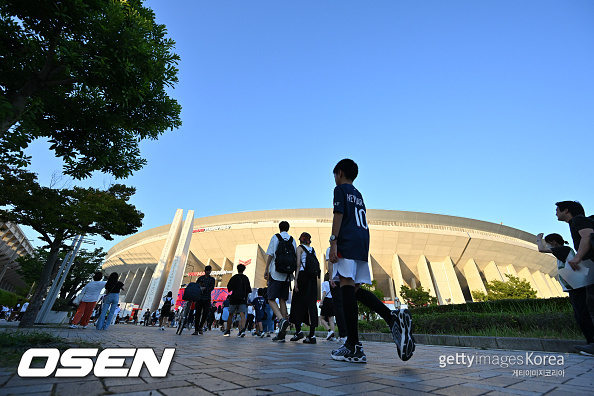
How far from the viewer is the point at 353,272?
10.0 feet

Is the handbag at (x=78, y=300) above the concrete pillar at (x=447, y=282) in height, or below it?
below

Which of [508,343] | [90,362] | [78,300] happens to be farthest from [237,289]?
[78,300]

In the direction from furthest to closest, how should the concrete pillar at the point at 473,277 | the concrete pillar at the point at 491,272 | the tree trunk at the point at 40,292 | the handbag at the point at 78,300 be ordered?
the concrete pillar at the point at 491,272 → the concrete pillar at the point at 473,277 → the tree trunk at the point at 40,292 → the handbag at the point at 78,300

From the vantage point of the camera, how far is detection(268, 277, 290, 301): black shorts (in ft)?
18.2

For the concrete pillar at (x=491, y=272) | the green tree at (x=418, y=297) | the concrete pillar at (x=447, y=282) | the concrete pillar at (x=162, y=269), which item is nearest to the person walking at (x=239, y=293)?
the green tree at (x=418, y=297)

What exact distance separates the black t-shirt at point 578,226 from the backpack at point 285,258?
13.8ft

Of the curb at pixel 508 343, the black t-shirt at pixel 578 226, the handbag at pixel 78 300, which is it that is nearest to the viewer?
the black t-shirt at pixel 578 226

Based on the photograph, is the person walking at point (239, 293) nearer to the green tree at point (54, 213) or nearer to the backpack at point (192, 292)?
the backpack at point (192, 292)

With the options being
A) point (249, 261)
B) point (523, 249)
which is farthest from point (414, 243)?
point (249, 261)

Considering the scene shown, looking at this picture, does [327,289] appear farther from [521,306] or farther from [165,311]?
[165,311]

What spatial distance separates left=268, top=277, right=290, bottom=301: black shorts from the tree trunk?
30.8 feet

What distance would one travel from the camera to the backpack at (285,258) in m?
5.43

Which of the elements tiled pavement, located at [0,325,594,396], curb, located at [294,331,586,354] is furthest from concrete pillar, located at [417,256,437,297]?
tiled pavement, located at [0,325,594,396]

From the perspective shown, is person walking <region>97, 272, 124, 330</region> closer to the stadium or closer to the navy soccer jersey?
the navy soccer jersey
